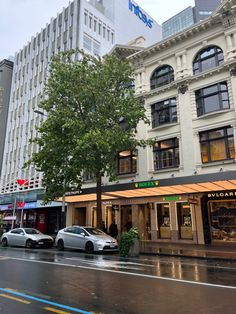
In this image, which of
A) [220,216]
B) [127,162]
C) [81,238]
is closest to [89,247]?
[81,238]

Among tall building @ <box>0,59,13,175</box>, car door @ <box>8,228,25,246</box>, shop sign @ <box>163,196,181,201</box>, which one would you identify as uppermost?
tall building @ <box>0,59,13,175</box>

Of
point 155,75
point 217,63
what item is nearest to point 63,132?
point 155,75

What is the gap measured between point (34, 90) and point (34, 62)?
498cm

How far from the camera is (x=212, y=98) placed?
814 inches

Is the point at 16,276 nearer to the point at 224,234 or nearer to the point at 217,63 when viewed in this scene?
the point at 224,234

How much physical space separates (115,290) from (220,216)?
572 inches

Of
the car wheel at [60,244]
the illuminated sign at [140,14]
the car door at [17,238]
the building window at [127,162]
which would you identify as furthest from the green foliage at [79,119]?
the illuminated sign at [140,14]

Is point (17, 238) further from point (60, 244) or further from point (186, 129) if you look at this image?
point (186, 129)

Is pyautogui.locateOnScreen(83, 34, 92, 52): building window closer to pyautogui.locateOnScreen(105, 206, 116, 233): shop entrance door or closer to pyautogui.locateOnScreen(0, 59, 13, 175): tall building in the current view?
pyautogui.locateOnScreen(0, 59, 13, 175): tall building

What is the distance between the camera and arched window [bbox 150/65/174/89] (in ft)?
78.1

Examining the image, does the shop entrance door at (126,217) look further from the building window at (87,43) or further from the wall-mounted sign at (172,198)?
the building window at (87,43)

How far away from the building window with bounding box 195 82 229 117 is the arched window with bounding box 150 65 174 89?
3.24 meters

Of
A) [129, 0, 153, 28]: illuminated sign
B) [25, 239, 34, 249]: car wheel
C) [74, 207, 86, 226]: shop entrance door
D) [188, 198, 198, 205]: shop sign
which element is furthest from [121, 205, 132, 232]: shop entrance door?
[129, 0, 153, 28]: illuminated sign

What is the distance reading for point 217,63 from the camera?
833 inches
